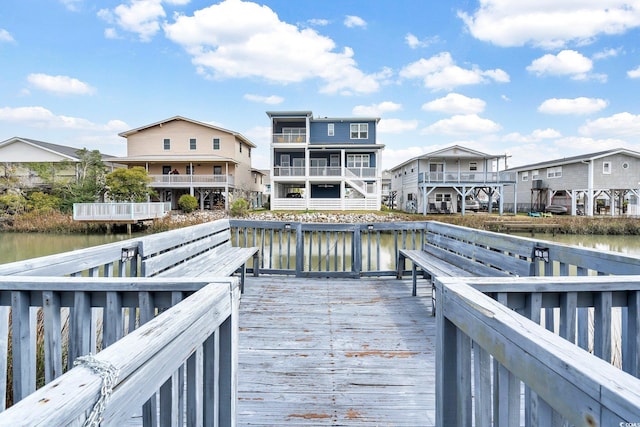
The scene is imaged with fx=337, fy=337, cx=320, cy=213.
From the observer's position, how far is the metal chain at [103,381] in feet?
2.39

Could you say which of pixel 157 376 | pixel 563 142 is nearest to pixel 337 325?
pixel 157 376

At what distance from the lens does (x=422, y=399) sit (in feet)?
8.17

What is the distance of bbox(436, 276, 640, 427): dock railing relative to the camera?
79 cm

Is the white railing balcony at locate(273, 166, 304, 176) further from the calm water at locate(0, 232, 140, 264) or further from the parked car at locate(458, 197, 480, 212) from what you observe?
the parked car at locate(458, 197, 480, 212)

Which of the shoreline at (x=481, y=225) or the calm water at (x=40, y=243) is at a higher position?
the shoreline at (x=481, y=225)

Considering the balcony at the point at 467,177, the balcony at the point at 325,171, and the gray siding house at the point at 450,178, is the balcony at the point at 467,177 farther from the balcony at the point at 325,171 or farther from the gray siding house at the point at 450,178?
the balcony at the point at 325,171

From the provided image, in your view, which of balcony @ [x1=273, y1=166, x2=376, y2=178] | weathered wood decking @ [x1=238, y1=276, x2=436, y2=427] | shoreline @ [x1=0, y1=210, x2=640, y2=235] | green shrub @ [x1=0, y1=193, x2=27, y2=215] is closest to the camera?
weathered wood decking @ [x1=238, y1=276, x2=436, y2=427]

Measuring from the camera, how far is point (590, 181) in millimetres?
25375

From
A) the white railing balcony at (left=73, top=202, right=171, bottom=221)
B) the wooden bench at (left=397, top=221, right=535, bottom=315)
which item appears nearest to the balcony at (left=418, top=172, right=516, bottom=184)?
the white railing balcony at (left=73, top=202, right=171, bottom=221)

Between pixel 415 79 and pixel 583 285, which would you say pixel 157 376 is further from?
pixel 415 79

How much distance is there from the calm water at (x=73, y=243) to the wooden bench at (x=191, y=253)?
20.7 feet

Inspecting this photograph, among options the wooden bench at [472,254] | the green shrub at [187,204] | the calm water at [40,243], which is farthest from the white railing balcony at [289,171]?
the wooden bench at [472,254]

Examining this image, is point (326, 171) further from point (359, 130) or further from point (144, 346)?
point (144, 346)

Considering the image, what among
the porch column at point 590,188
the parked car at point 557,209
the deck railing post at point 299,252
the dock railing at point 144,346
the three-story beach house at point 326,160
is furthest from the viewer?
the parked car at point 557,209
